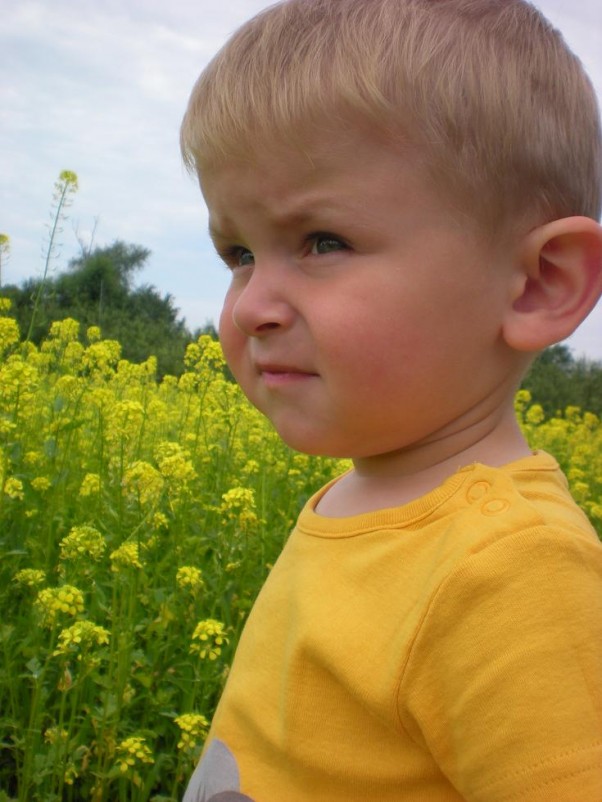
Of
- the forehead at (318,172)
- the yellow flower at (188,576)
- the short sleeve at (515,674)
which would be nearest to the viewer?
the short sleeve at (515,674)

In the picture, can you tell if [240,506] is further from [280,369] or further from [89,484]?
[280,369]

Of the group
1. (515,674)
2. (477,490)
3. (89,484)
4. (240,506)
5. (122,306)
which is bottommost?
(515,674)

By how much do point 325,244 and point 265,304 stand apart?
12 cm

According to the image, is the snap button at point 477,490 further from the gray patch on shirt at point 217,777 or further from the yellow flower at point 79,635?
the yellow flower at point 79,635

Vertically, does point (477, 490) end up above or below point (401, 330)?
below

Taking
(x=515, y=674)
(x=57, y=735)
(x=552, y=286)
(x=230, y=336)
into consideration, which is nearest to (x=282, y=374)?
(x=230, y=336)

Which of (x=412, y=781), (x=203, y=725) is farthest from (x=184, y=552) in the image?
(x=412, y=781)

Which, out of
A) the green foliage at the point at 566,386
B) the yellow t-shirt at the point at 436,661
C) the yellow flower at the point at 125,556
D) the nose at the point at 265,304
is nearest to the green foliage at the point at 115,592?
the yellow flower at the point at 125,556

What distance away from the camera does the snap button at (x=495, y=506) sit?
1.15 metres

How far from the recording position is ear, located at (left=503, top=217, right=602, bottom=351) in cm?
128

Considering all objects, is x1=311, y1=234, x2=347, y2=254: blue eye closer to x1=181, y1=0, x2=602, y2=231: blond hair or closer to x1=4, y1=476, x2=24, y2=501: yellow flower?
x1=181, y1=0, x2=602, y2=231: blond hair

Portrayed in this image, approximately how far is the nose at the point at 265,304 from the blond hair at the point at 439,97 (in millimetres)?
176

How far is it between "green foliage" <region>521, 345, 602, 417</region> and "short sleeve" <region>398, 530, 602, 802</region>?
759 inches

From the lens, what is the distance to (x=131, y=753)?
7.25 ft
